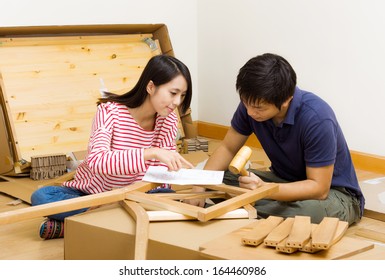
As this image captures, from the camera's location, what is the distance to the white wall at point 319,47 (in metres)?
3.26

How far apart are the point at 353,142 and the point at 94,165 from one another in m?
1.71

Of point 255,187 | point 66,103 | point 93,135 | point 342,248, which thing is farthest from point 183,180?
point 66,103

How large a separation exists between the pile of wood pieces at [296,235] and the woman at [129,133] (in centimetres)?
61

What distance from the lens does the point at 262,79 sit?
2.02 m

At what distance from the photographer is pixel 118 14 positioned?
3.76m

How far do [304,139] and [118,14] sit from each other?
1.90 m

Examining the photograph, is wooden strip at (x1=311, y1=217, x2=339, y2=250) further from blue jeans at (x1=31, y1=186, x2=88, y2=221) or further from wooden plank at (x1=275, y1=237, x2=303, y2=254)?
blue jeans at (x1=31, y1=186, x2=88, y2=221)

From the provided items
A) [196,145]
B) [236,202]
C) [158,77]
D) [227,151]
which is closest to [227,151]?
[227,151]

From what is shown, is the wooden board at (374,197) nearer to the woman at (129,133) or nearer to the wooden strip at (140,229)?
the woman at (129,133)

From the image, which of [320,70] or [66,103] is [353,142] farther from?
[66,103]

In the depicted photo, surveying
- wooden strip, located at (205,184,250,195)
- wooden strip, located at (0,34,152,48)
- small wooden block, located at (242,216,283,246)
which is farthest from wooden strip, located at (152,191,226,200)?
wooden strip, located at (0,34,152,48)

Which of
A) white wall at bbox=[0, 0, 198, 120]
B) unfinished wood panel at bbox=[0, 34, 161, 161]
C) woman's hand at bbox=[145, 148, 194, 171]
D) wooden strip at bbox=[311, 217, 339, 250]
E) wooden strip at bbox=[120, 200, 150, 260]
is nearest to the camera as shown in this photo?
wooden strip at bbox=[311, 217, 339, 250]

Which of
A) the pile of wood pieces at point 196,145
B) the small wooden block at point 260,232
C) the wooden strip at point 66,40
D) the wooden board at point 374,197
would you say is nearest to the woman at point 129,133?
the small wooden block at point 260,232

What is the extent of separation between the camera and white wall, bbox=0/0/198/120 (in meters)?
3.37
